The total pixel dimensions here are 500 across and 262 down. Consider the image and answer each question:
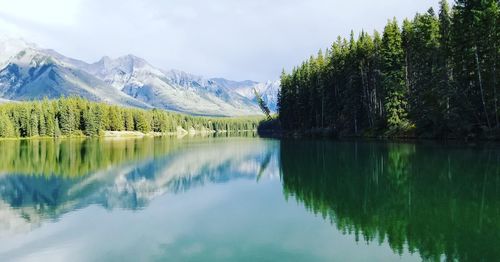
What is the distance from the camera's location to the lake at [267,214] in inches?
581

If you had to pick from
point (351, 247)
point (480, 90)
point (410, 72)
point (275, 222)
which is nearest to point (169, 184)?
point (275, 222)

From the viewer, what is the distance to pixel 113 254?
49.0 ft

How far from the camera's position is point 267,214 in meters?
21.1

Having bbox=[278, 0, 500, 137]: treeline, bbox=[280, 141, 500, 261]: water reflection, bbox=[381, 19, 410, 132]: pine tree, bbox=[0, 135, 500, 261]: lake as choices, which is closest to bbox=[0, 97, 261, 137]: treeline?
bbox=[278, 0, 500, 137]: treeline

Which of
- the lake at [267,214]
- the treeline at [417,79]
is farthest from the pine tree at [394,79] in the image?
the lake at [267,214]

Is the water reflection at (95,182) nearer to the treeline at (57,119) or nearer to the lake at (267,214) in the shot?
the lake at (267,214)

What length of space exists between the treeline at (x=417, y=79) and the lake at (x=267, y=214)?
19.3 metres

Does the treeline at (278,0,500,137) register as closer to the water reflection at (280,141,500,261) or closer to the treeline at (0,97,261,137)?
the water reflection at (280,141,500,261)

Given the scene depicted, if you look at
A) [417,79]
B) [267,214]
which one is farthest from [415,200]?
[417,79]

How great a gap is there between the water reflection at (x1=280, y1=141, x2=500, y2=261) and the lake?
0.07m

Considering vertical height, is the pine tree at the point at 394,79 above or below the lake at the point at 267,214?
above

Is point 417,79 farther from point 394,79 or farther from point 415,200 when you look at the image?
point 415,200

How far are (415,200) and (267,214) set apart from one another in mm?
7631

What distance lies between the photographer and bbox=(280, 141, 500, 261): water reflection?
14.9 m
